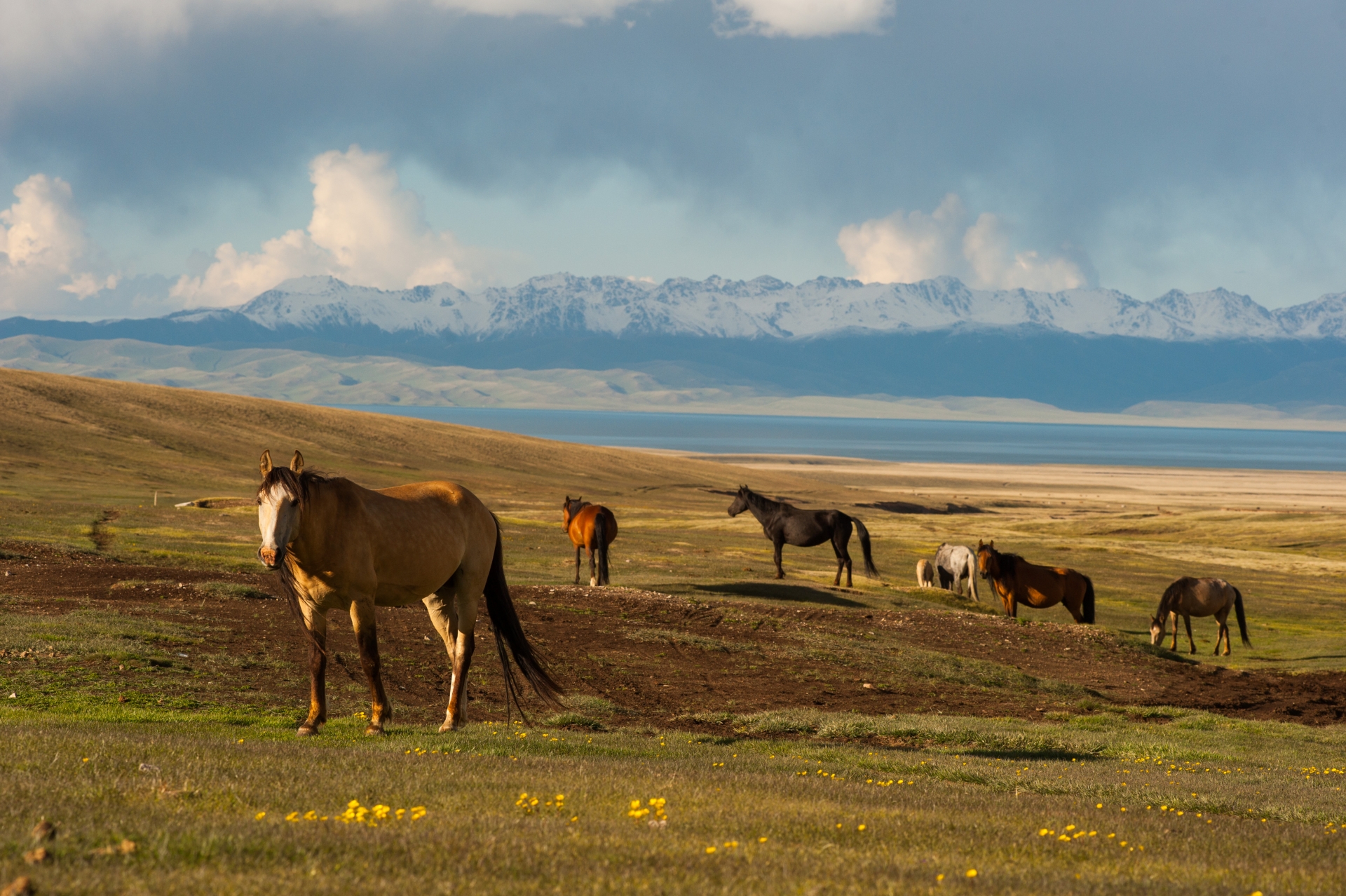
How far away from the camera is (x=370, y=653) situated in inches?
492

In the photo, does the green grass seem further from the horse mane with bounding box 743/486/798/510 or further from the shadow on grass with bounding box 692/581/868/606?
the horse mane with bounding box 743/486/798/510

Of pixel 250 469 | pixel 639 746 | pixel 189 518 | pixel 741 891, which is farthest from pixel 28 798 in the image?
pixel 250 469

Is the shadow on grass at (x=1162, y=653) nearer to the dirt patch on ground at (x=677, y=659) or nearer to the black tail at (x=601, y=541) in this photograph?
the dirt patch on ground at (x=677, y=659)

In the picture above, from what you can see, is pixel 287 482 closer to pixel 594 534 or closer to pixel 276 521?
pixel 276 521

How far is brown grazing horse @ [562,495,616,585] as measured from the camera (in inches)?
1296

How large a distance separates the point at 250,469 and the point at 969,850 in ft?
294

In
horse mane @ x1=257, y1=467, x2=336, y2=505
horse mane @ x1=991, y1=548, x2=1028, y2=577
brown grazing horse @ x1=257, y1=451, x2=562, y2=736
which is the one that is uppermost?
horse mane @ x1=257, y1=467, x2=336, y2=505

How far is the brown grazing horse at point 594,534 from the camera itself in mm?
32906

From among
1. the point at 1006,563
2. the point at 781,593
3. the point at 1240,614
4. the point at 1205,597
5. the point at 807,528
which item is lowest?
the point at 781,593

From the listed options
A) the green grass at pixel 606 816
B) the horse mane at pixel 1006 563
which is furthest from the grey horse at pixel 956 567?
the green grass at pixel 606 816

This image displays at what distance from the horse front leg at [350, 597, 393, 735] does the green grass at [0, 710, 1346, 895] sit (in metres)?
0.35

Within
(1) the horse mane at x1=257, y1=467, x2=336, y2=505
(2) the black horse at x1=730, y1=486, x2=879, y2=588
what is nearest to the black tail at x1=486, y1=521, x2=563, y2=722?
(1) the horse mane at x1=257, y1=467, x2=336, y2=505

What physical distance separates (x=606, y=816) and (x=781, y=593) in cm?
2633

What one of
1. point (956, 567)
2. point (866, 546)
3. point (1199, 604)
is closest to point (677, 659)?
point (866, 546)
